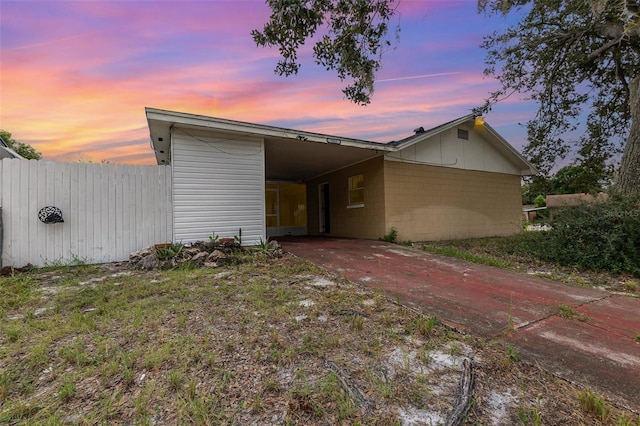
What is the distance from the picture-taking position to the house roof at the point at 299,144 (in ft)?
19.6

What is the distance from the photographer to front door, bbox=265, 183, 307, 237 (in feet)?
41.6

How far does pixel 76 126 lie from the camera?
27.5ft

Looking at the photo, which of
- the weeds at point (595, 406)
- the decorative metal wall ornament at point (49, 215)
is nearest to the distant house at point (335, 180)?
the decorative metal wall ornament at point (49, 215)

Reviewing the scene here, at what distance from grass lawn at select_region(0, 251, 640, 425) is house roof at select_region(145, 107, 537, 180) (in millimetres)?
3752

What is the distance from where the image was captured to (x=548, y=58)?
8.58 m

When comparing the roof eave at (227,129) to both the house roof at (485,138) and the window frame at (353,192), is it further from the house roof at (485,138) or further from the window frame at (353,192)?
the window frame at (353,192)

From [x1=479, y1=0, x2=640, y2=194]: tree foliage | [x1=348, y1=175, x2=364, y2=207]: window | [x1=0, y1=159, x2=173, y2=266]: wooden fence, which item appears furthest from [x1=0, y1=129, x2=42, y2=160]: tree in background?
[x1=479, y1=0, x2=640, y2=194]: tree foliage

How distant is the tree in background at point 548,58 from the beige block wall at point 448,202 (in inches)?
71.6

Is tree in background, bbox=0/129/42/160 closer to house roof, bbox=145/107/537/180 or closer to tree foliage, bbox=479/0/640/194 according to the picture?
house roof, bbox=145/107/537/180

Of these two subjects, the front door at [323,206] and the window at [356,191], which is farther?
the front door at [323,206]

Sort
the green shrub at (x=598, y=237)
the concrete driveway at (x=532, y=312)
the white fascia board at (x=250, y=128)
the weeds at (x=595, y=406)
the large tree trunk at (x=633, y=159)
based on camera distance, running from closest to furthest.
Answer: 1. the weeds at (x=595, y=406)
2. the concrete driveway at (x=532, y=312)
3. the green shrub at (x=598, y=237)
4. the white fascia board at (x=250, y=128)
5. the large tree trunk at (x=633, y=159)

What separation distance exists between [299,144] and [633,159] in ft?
26.4

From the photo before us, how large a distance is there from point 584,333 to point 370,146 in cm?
620

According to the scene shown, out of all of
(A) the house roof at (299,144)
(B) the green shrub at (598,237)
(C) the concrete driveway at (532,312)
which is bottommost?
(C) the concrete driveway at (532,312)
